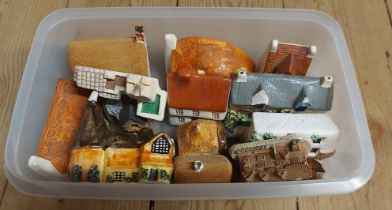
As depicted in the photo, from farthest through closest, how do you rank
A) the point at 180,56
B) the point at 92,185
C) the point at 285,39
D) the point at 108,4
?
the point at 108,4
the point at 285,39
the point at 180,56
the point at 92,185

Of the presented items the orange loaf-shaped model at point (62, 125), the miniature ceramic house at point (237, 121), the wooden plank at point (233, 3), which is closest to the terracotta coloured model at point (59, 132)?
the orange loaf-shaped model at point (62, 125)

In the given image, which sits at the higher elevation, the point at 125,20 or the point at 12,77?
the point at 125,20

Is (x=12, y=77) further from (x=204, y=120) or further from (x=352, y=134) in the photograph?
(x=352, y=134)

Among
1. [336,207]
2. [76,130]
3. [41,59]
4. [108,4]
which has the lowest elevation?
[336,207]

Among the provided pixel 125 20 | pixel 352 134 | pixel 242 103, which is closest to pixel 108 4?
pixel 125 20

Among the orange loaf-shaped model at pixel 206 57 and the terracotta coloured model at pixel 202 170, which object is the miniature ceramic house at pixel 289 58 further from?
the terracotta coloured model at pixel 202 170

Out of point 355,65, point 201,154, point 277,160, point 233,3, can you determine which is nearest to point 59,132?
point 201,154

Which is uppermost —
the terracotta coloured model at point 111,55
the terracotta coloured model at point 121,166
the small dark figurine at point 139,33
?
the small dark figurine at point 139,33

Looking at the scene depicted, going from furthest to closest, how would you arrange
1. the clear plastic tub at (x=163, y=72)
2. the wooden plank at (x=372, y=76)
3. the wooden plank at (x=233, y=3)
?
→ the wooden plank at (x=233, y=3) → the wooden plank at (x=372, y=76) → the clear plastic tub at (x=163, y=72)

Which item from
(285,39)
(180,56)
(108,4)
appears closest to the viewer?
(180,56)

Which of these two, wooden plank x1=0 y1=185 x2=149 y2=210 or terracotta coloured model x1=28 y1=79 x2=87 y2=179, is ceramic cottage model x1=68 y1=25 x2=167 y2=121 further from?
wooden plank x1=0 y1=185 x2=149 y2=210
